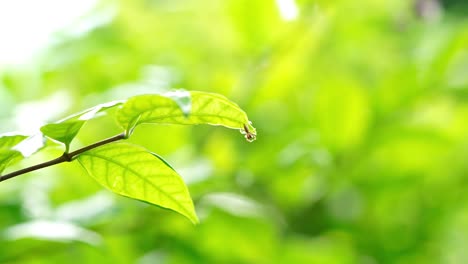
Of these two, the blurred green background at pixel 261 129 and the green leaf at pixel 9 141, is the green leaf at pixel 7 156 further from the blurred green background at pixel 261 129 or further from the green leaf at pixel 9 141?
the blurred green background at pixel 261 129

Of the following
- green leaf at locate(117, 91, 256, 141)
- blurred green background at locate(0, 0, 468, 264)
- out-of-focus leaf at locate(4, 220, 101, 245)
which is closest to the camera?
green leaf at locate(117, 91, 256, 141)

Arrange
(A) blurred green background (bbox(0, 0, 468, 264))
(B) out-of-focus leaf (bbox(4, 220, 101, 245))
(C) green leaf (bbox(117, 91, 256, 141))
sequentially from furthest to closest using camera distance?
(A) blurred green background (bbox(0, 0, 468, 264)) < (B) out-of-focus leaf (bbox(4, 220, 101, 245)) < (C) green leaf (bbox(117, 91, 256, 141))

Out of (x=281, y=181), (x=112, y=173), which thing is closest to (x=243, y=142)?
(x=281, y=181)

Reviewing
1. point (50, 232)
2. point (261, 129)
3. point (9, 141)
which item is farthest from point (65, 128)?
point (261, 129)

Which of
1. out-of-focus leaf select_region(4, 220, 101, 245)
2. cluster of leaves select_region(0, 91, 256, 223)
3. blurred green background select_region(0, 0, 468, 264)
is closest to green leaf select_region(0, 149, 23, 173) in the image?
cluster of leaves select_region(0, 91, 256, 223)

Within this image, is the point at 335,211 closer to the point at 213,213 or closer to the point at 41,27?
the point at 213,213

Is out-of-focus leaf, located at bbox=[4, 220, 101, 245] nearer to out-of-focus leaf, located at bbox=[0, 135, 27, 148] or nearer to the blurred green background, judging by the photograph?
the blurred green background
